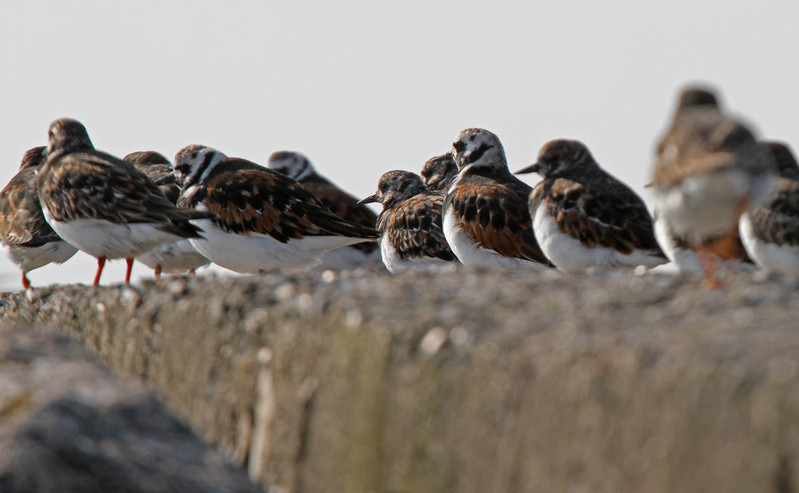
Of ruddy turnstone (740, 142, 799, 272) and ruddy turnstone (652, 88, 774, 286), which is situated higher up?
ruddy turnstone (740, 142, 799, 272)

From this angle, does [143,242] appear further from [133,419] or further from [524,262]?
[133,419]

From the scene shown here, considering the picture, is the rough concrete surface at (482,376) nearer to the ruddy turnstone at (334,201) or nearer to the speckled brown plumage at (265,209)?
the speckled brown plumage at (265,209)

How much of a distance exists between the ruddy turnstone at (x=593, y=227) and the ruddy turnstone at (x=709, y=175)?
10.4 feet

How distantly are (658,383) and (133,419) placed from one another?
2433 mm

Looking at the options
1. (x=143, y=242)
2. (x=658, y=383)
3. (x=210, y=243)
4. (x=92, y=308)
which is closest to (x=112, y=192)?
(x=143, y=242)

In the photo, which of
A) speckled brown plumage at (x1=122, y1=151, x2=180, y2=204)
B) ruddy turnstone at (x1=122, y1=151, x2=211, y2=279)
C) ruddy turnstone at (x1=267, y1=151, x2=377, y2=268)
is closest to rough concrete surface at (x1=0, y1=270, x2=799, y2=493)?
ruddy turnstone at (x1=122, y1=151, x2=211, y2=279)

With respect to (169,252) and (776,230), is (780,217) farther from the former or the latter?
(169,252)

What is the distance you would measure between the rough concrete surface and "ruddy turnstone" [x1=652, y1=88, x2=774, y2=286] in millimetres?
396

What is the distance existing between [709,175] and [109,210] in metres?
6.13

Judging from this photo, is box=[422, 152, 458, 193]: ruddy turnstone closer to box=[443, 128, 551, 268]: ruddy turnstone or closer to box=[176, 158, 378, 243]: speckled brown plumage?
box=[176, 158, 378, 243]: speckled brown plumage

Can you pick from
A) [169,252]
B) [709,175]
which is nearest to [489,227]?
[169,252]

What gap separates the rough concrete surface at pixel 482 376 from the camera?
12.6 ft

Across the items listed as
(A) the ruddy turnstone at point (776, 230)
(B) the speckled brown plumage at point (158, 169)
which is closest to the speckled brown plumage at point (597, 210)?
(A) the ruddy turnstone at point (776, 230)

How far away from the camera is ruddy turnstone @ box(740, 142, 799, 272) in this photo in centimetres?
841
